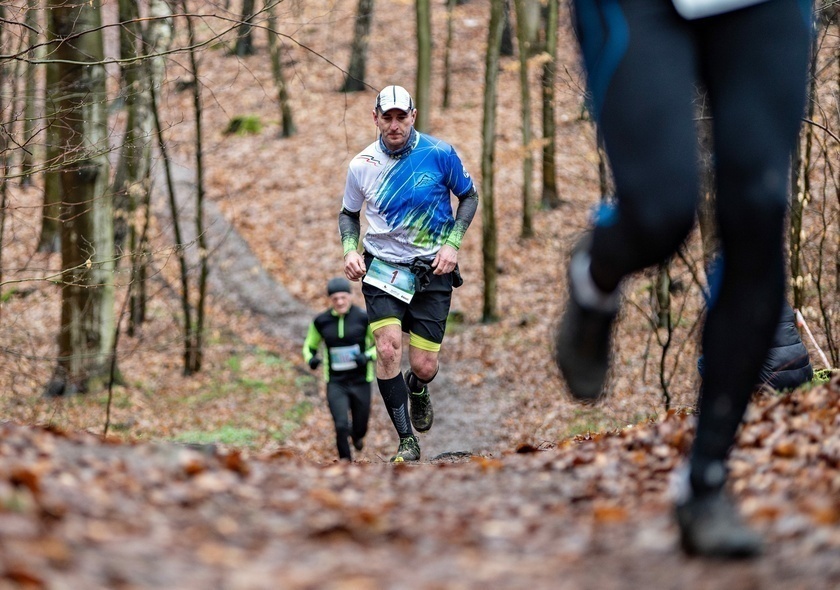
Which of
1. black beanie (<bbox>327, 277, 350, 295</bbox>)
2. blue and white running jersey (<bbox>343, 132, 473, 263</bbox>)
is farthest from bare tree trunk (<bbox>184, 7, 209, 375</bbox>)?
blue and white running jersey (<bbox>343, 132, 473, 263</bbox>)

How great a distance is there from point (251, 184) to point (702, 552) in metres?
24.9

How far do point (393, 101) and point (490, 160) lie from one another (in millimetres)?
11209

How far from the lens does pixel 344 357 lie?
10875mm

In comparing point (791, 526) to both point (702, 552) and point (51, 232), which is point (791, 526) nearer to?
point (702, 552)

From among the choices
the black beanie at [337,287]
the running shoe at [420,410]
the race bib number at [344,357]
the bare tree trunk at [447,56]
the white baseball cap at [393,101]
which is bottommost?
the running shoe at [420,410]

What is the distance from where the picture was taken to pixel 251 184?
26.4 m

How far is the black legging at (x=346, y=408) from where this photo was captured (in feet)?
35.1

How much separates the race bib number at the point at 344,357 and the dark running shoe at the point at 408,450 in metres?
3.79

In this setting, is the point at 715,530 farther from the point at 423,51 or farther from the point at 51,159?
the point at 423,51

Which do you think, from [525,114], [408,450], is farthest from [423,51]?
[408,450]

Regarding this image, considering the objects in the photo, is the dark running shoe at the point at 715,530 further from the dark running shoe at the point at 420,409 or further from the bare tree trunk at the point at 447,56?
the bare tree trunk at the point at 447,56

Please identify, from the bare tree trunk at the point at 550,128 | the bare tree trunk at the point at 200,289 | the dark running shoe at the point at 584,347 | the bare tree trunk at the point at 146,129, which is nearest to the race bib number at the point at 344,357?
the bare tree trunk at the point at 146,129

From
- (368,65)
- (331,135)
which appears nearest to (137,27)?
(331,135)

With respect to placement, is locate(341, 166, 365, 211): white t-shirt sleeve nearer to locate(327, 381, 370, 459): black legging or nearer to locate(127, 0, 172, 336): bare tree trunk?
locate(327, 381, 370, 459): black legging
